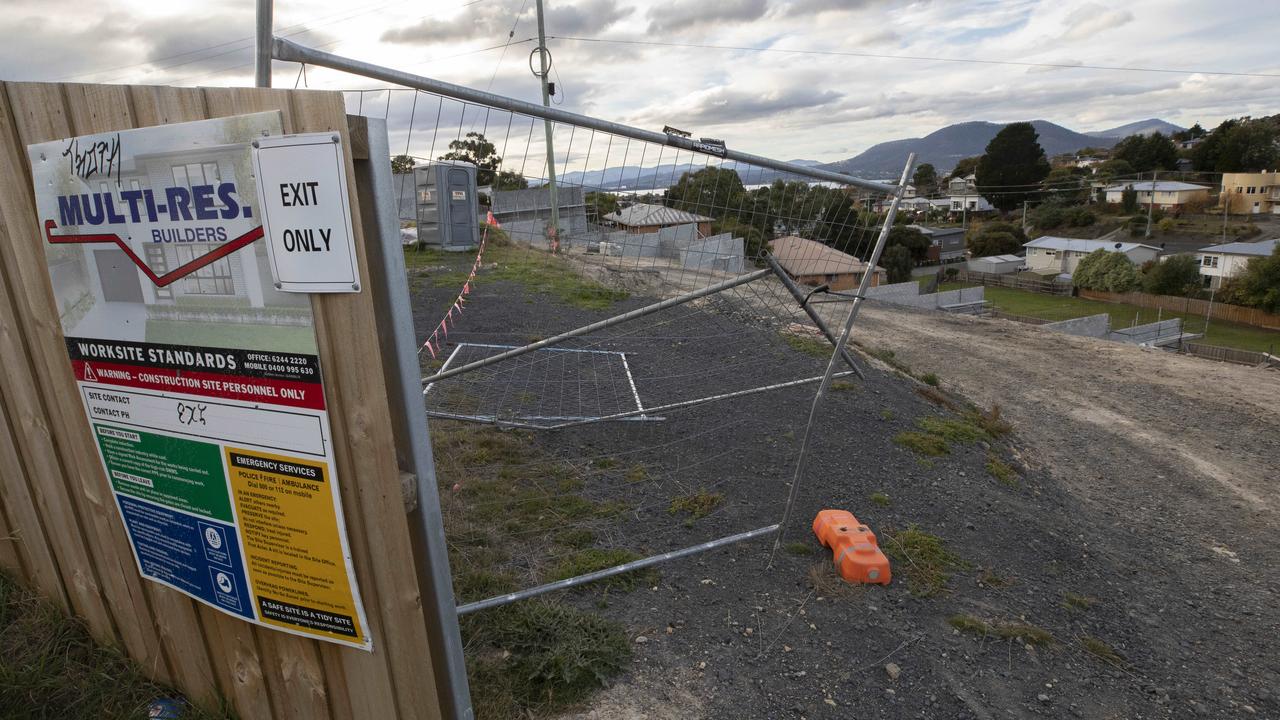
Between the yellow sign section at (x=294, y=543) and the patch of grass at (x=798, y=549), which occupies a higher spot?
the yellow sign section at (x=294, y=543)

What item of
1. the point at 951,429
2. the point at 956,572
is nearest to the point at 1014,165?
the point at 951,429

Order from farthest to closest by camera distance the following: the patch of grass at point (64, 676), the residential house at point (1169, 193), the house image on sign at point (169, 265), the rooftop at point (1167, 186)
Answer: the rooftop at point (1167, 186) < the residential house at point (1169, 193) < the patch of grass at point (64, 676) < the house image on sign at point (169, 265)

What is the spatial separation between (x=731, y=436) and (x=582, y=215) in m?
2.95

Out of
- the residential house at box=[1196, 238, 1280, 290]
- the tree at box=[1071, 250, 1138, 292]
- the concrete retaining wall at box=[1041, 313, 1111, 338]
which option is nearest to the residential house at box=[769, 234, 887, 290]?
the concrete retaining wall at box=[1041, 313, 1111, 338]

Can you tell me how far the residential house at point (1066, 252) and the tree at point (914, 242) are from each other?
7.97 meters

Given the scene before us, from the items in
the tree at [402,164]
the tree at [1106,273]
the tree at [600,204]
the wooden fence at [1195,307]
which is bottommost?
the wooden fence at [1195,307]

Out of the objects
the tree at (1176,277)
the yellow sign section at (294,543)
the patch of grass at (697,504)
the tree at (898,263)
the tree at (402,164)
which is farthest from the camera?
the tree at (898,263)

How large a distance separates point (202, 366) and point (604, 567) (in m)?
2.47

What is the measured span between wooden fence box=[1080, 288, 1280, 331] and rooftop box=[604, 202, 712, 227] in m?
41.2

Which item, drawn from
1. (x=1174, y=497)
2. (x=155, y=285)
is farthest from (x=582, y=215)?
(x=1174, y=497)

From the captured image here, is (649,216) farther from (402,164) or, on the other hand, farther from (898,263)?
(898,263)

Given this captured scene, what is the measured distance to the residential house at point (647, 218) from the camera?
3.35 metres

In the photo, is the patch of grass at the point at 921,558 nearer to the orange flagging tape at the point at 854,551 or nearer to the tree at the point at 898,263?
the orange flagging tape at the point at 854,551

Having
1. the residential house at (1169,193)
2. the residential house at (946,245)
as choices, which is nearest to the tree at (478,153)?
the residential house at (946,245)
